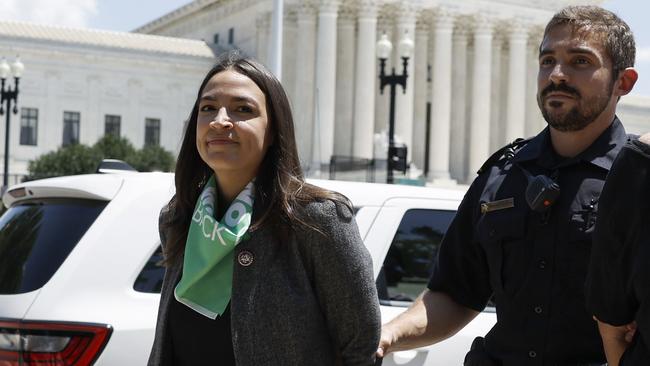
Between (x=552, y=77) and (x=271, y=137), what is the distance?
35.2 inches

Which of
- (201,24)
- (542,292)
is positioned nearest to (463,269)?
(542,292)

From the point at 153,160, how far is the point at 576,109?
2095 inches

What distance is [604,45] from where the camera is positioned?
3.28 m

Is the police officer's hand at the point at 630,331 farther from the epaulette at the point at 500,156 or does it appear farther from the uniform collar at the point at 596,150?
the epaulette at the point at 500,156

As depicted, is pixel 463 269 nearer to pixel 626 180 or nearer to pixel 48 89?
pixel 626 180

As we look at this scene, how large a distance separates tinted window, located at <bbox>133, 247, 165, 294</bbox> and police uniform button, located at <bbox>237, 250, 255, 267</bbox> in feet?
5.19

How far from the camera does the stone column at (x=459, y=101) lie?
66.2 m

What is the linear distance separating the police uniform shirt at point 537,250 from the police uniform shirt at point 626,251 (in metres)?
0.58

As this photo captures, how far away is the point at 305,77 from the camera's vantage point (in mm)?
61281

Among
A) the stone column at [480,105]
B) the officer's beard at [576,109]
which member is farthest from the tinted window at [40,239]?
the stone column at [480,105]

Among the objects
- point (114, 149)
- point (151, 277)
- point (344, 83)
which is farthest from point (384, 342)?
point (344, 83)

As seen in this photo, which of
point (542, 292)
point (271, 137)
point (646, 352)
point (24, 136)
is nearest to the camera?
point (646, 352)

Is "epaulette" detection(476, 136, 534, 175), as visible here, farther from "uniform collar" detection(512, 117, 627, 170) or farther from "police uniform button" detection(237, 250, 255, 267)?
"police uniform button" detection(237, 250, 255, 267)

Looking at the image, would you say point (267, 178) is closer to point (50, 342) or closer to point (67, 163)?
point (50, 342)
